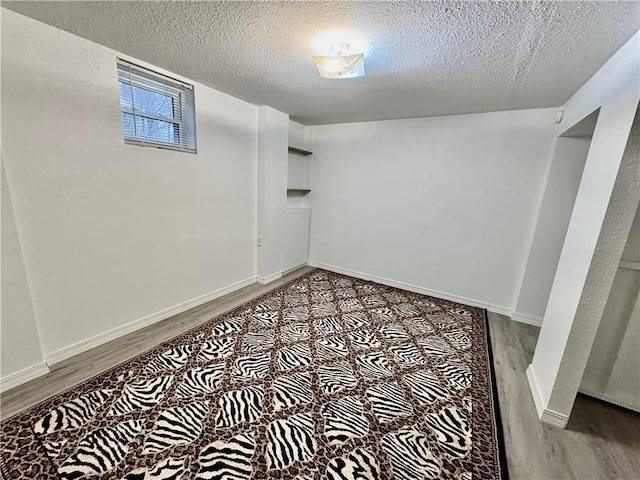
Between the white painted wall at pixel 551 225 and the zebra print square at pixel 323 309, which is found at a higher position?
the white painted wall at pixel 551 225

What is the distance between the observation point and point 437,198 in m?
3.41

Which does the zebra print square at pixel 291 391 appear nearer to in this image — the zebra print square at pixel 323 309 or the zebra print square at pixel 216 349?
the zebra print square at pixel 216 349

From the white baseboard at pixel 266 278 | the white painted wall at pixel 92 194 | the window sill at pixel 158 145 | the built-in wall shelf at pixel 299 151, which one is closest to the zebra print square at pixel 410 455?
the white painted wall at pixel 92 194

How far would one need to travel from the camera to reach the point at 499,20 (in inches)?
55.1

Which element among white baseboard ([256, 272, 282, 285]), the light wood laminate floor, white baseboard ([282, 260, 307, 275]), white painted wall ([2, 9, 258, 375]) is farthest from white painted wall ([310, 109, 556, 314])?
white painted wall ([2, 9, 258, 375])

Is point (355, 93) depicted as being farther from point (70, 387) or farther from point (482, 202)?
point (70, 387)

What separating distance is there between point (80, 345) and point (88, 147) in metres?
1.54

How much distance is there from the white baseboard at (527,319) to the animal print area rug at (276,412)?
75 cm

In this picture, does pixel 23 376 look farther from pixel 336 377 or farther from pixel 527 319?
pixel 527 319

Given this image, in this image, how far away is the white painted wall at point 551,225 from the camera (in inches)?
105

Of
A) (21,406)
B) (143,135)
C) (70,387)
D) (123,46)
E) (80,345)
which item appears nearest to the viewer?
(21,406)

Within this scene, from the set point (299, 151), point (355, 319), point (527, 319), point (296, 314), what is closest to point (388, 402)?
point (355, 319)

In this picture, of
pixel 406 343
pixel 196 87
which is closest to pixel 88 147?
pixel 196 87

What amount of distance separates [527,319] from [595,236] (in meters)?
1.97
